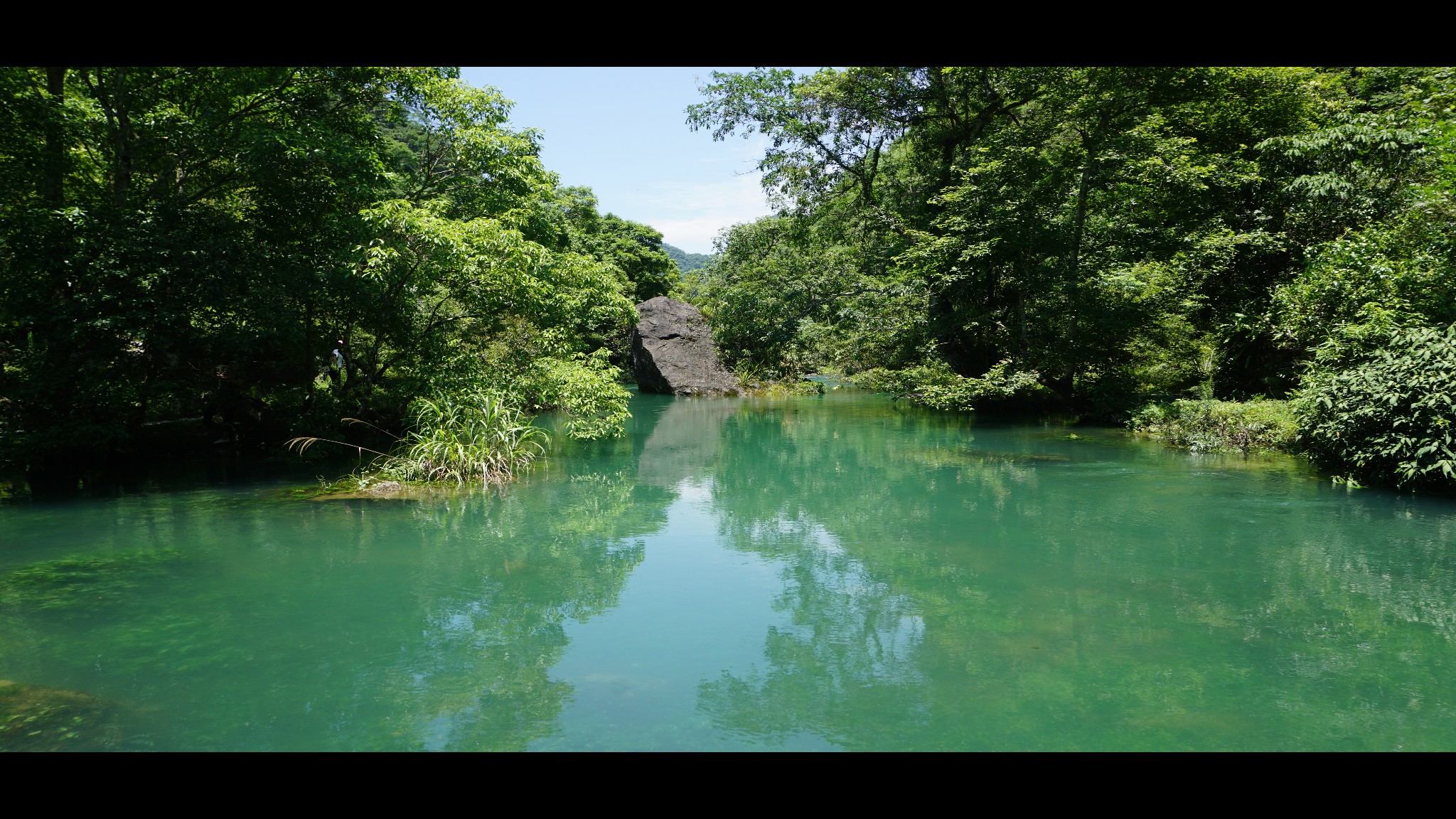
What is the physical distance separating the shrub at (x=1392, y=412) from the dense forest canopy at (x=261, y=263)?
30.0 feet

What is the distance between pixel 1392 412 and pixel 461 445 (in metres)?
10.6

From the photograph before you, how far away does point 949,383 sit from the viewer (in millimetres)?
15641

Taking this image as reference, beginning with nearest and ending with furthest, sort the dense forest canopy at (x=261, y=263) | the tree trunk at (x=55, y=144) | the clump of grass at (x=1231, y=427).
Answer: the dense forest canopy at (x=261, y=263) → the tree trunk at (x=55, y=144) → the clump of grass at (x=1231, y=427)

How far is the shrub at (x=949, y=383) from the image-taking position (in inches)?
600

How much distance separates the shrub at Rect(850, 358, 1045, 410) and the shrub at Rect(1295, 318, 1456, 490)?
19.8ft

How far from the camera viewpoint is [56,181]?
10.2 meters

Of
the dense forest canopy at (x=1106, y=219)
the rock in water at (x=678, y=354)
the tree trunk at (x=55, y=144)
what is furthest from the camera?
the rock in water at (x=678, y=354)

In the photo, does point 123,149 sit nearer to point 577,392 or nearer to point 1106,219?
point 577,392

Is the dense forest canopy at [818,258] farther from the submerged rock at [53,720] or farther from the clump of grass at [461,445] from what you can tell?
the submerged rock at [53,720]

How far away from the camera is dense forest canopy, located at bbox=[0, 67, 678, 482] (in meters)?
Answer: 9.40

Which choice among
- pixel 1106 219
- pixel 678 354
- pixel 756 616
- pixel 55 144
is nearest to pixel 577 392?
pixel 756 616


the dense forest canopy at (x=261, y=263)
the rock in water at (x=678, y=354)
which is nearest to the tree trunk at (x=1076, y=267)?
the dense forest canopy at (x=261, y=263)
